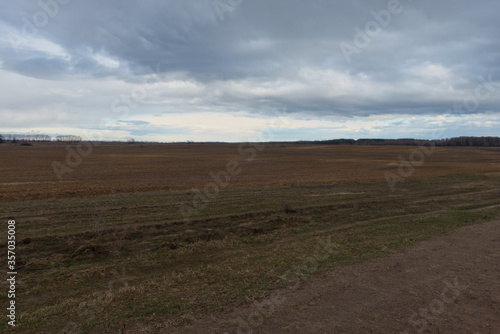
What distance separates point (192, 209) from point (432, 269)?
10.4m

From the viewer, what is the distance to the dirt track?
5.43 meters

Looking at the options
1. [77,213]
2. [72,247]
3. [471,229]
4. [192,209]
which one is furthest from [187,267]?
[471,229]

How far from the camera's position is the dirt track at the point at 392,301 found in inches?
214

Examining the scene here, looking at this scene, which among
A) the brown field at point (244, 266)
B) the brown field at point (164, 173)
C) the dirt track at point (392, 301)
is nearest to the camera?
the dirt track at point (392, 301)

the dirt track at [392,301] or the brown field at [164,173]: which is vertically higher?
the dirt track at [392,301]

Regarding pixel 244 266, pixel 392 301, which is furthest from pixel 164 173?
pixel 392 301

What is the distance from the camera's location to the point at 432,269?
314 inches

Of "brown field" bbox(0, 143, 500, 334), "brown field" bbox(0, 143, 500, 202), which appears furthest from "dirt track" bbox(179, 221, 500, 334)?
"brown field" bbox(0, 143, 500, 202)

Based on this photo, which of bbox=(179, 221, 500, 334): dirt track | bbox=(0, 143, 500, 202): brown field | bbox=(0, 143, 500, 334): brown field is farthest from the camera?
bbox=(0, 143, 500, 202): brown field

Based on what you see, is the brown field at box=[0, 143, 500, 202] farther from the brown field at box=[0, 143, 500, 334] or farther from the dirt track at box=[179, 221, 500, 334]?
the dirt track at box=[179, 221, 500, 334]

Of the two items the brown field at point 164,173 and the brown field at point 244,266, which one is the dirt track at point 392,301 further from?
the brown field at point 164,173

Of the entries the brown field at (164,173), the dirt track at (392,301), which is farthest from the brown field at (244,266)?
the brown field at (164,173)

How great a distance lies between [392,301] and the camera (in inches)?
A: 248

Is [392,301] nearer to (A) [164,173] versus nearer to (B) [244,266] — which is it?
(B) [244,266]
